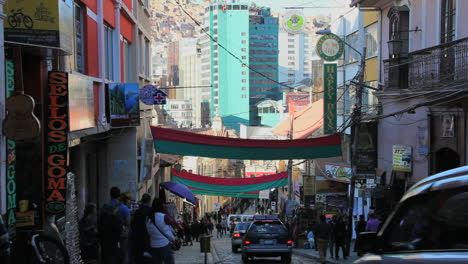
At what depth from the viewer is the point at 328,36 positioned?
27781mm

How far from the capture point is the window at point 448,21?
18281 mm

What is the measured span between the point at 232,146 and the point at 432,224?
1356cm

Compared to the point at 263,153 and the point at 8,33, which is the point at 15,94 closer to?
the point at 8,33

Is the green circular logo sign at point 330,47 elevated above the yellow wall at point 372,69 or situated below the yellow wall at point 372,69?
above

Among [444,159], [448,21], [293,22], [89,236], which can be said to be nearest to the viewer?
[89,236]

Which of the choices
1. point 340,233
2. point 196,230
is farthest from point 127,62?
point 196,230

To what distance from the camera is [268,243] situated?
738 inches

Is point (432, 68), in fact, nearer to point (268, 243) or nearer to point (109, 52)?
point (268, 243)

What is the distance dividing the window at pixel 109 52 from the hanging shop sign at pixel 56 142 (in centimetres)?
761

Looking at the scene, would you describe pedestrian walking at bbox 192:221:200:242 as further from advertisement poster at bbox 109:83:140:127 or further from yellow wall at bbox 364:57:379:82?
advertisement poster at bbox 109:83:140:127

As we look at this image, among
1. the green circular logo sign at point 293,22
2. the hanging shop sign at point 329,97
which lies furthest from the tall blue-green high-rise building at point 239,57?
the hanging shop sign at point 329,97

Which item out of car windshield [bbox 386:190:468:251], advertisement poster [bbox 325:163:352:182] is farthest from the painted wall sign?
advertisement poster [bbox 325:163:352:182]

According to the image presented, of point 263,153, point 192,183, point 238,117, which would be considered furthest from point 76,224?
point 238,117

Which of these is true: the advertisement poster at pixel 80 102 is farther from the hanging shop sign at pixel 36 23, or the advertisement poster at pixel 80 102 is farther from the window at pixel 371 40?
the window at pixel 371 40
